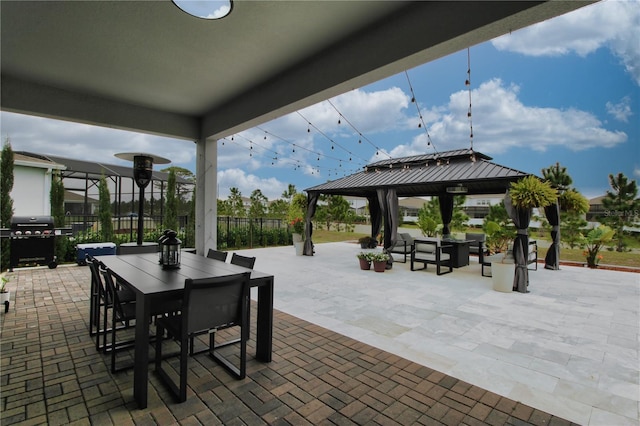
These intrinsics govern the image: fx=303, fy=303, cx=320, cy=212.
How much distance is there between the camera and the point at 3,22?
3014 millimetres

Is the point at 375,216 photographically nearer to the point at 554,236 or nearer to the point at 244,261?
the point at 554,236

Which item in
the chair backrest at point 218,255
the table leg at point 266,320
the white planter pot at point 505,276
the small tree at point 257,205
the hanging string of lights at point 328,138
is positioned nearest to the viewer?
the table leg at point 266,320

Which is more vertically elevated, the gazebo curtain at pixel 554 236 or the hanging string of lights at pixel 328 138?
the hanging string of lights at pixel 328 138

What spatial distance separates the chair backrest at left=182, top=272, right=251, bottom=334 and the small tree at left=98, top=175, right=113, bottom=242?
23.4 feet

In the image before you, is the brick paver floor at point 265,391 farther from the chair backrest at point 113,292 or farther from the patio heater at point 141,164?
the patio heater at point 141,164

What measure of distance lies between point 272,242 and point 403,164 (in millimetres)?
5802

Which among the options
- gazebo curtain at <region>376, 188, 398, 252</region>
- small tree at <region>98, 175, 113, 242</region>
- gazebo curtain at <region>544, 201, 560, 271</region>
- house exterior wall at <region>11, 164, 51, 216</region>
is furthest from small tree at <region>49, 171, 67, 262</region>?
gazebo curtain at <region>544, 201, 560, 271</region>

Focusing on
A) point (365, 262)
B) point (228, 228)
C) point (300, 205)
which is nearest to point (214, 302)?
point (365, 262)

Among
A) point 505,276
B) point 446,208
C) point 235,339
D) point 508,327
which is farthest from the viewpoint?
point 446,208

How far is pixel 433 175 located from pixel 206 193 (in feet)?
18.0

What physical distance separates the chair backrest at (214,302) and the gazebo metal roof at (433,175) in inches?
227

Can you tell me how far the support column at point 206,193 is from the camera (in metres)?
6.55

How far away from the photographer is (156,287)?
6.86 ft

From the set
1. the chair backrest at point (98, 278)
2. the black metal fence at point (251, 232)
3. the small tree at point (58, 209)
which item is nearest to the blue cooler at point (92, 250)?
the small tree at point (58, 209)
